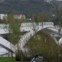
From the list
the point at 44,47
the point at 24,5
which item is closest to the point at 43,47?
the point at 44,47

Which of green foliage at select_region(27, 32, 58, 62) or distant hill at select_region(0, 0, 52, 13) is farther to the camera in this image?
distant hill at select_region(0, 0, 52, 13)

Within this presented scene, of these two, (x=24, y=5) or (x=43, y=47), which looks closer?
(x=43, y=47)

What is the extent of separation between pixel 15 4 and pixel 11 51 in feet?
32.4

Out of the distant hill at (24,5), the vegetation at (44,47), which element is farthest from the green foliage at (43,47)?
the distant hill at (24,5)

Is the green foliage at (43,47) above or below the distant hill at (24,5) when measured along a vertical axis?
below

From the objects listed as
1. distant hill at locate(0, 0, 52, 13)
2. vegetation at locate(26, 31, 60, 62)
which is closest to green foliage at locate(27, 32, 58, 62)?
vegetation at locate(26, 31, 60, 62)

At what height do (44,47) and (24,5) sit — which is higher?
(24,5)

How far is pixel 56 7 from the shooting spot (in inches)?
468

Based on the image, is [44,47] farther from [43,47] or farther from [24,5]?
[24,5]

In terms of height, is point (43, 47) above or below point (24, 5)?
below

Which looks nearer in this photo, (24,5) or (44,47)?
(44,47)

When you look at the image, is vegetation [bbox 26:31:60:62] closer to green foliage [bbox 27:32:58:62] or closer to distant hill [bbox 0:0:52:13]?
green foliage [bbox 27:32:58:62]

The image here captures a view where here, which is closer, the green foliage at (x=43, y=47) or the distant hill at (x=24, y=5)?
the green foliage at (x=43, y=47)

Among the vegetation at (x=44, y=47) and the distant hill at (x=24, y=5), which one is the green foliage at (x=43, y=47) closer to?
the vegetation at (x=44, y=47)
